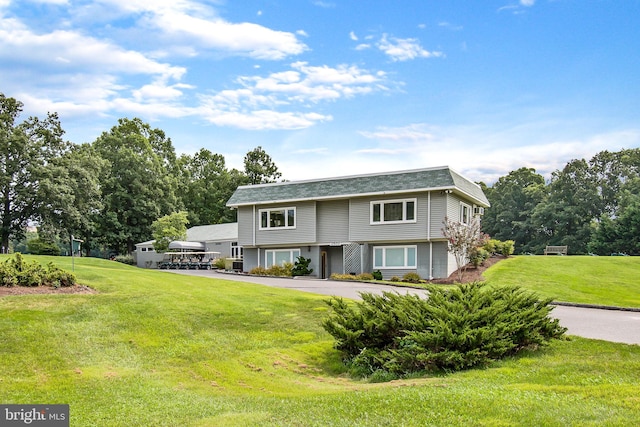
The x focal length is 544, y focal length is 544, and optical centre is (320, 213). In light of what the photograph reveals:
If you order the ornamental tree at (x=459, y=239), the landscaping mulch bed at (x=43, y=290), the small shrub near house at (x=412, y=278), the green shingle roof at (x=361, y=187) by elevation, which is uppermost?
the green shingle roof at (x=361, y=187)

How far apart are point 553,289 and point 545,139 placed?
1030 cm

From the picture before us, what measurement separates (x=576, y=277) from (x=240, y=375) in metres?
23.7

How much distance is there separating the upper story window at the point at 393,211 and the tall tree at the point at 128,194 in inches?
1289

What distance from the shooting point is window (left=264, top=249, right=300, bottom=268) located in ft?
113

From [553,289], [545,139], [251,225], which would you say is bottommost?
[553,289]

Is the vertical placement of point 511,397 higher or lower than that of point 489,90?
lower

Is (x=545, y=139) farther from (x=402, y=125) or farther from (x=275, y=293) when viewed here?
(x=275, y=293)

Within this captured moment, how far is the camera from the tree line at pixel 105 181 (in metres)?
45.6

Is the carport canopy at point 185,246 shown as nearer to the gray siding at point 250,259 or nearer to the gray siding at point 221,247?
the gray siding at point 221,247

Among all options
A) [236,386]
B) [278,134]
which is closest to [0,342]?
[236,386]

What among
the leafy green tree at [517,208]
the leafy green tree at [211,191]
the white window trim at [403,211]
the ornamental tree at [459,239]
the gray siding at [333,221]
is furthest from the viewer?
the leafy green tree at [211,191]

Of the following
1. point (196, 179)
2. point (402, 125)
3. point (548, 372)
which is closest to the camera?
point (548, 372)

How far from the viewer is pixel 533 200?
63.5 m

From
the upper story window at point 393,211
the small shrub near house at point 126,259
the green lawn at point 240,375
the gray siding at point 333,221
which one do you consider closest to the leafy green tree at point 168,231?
the small shrub near house at point 126,259
